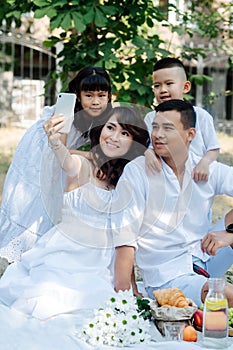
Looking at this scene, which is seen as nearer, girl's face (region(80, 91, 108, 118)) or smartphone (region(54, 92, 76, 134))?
smartphone (region(54, 92, 76, 134))

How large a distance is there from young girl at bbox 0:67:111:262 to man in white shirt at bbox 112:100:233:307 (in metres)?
0.53

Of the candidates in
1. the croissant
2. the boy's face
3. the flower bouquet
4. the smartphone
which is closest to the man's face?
the smartphone

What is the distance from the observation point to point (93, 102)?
4293 mm

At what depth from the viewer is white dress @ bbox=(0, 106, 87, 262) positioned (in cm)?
443

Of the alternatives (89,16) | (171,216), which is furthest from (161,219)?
(89,16)

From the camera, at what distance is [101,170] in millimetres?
4004

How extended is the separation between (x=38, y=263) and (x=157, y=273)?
0.64 meters

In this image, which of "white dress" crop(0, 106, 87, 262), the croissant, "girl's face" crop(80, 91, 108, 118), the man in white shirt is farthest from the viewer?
"white dress" crop(0, 106, 87, 262)

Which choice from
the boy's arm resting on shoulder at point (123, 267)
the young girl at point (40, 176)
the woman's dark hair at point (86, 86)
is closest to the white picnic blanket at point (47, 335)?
the boy's arm resting on shoulder at point (123, 267)

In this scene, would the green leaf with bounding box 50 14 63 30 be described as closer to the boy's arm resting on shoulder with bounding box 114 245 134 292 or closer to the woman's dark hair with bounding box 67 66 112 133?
the woman's dark hair with bounding box 67 66 112 133

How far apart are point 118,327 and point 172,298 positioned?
34 cm

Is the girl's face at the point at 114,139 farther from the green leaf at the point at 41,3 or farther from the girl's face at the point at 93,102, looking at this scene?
the green leaf at the point at 41,3

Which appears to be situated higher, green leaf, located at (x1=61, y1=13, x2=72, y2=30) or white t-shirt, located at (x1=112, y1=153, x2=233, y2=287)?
green leaf, located at (x1=61, y1=13, x2=72, y2=30)

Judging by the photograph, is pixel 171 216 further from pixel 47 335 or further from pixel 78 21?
pixel 78 21
